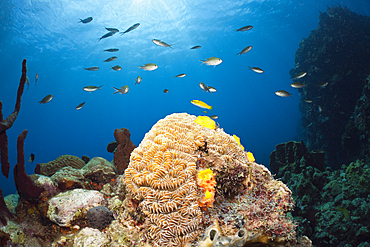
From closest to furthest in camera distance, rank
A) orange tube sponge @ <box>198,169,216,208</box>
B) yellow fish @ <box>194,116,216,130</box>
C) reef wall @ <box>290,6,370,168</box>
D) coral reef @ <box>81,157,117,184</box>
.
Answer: orange tube sponge @ <box>198,169,216,208</box> → yellow fish @ <box>194,116,216,130</box> → coral reef @ <box>81,157,117,184</box> → reef wall @ <box>290,6,370,168</box>

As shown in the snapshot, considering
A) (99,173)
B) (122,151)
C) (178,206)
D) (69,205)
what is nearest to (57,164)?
(99,173)

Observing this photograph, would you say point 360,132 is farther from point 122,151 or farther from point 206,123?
point 122,151

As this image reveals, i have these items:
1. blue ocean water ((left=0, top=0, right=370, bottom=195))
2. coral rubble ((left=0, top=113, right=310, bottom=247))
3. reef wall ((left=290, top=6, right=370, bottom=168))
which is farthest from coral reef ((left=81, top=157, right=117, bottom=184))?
blue ocean water ((left=0, top=0, right=370, bottom=195))

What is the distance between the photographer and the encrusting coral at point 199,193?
2.22 m

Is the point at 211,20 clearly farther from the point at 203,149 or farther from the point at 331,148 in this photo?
the point at 203,149

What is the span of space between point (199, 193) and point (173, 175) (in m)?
0.46

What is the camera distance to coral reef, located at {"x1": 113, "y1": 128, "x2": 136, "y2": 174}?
21.5 feet

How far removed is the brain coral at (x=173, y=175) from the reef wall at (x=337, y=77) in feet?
39.7

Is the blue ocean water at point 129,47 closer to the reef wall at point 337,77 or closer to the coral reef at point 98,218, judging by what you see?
the reef wall at point 337,77

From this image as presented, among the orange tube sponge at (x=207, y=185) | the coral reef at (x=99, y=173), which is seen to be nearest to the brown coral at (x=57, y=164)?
the coral reef at (x=99, y=173)

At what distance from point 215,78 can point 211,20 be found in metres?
46.6

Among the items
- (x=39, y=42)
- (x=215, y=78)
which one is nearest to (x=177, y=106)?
(x=215, y=78)

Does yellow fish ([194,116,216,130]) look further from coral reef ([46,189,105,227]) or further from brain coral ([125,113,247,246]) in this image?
coral reef ([46,189,105,227])

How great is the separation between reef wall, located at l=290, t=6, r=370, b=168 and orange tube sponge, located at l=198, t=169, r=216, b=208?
12555 millimetres
